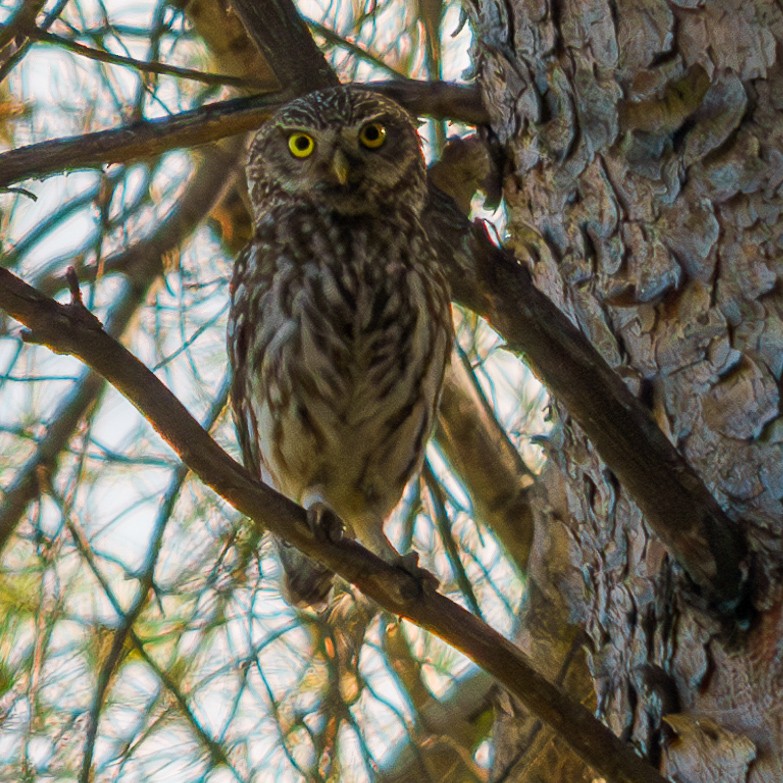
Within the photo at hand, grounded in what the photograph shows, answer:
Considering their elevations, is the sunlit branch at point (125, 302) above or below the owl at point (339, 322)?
above

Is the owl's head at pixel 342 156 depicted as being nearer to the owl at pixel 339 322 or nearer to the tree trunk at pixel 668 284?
the owl at pixel 339 322

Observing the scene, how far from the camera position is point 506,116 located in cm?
267

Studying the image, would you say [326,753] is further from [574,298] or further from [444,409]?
[574,298]

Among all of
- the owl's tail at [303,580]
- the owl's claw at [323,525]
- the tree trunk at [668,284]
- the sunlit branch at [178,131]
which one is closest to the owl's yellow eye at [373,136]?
the sunlit branch at [178,131]

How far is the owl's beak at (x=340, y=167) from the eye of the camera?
3.01m

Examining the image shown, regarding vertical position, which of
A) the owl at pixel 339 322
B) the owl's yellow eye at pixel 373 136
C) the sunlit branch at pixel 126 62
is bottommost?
the owl at pixel 339 322

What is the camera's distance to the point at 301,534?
1820 mm

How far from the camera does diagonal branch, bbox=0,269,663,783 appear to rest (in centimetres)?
164

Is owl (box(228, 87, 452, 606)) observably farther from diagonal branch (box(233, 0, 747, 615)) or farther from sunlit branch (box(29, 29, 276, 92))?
diagonal branch (box(233, 0, 747, 615))

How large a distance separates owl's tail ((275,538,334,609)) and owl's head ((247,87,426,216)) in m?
0.91

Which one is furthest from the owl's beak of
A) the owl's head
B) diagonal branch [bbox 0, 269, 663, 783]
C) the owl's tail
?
diagonal branch [bbox 0, 269, 663, 783]

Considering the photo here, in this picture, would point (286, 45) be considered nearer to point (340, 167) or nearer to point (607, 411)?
point (340, 167)

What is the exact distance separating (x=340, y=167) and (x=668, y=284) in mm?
1068

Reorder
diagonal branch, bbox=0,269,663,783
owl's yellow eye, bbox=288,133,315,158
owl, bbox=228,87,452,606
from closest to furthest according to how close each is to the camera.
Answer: diagonal branch, bbox=0,269,663,783 < owl, bbox=228,87,452,606 < owl's yellow eye, bbox=288,133,315,158
